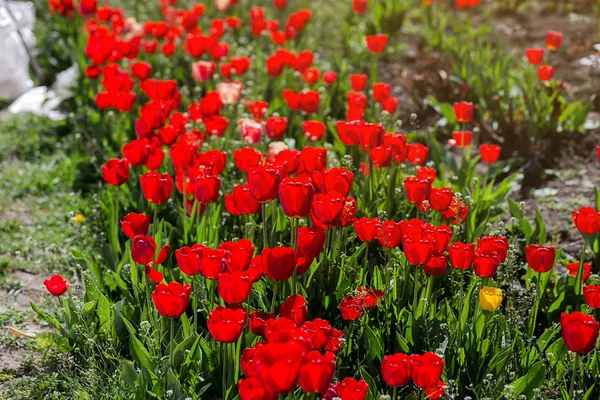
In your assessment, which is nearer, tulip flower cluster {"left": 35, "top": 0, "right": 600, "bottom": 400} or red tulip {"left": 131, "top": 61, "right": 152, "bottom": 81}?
tulip flower cluster {"left": 35, "top": 0, "right": 600, "bottom": 400}

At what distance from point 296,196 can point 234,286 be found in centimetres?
40

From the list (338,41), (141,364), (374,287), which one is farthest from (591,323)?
(338,41)

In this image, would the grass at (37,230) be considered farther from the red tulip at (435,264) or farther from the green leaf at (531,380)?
the green leaf at (531,380)

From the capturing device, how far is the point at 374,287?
10.5 feet

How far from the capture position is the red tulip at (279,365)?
81.6 inches

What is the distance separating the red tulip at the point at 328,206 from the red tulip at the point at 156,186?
73 cm

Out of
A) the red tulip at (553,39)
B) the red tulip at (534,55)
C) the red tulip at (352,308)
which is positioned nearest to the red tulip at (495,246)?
the red tulip at (352,308)

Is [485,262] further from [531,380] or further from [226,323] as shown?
[226,323]

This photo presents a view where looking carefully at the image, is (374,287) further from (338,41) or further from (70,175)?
(338,41)

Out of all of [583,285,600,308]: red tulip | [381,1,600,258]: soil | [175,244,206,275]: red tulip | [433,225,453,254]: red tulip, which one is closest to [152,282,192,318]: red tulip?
[175,244,206,275]: red tulip

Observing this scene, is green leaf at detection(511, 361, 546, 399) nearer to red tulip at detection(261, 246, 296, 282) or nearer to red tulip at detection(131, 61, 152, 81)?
red tulip at detection(261, 246, 296, 282)

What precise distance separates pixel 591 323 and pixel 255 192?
45.9 inches

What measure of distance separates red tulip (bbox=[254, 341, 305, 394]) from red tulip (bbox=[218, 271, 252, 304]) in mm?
395

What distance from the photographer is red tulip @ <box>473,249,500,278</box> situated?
A: 2.75 metres
